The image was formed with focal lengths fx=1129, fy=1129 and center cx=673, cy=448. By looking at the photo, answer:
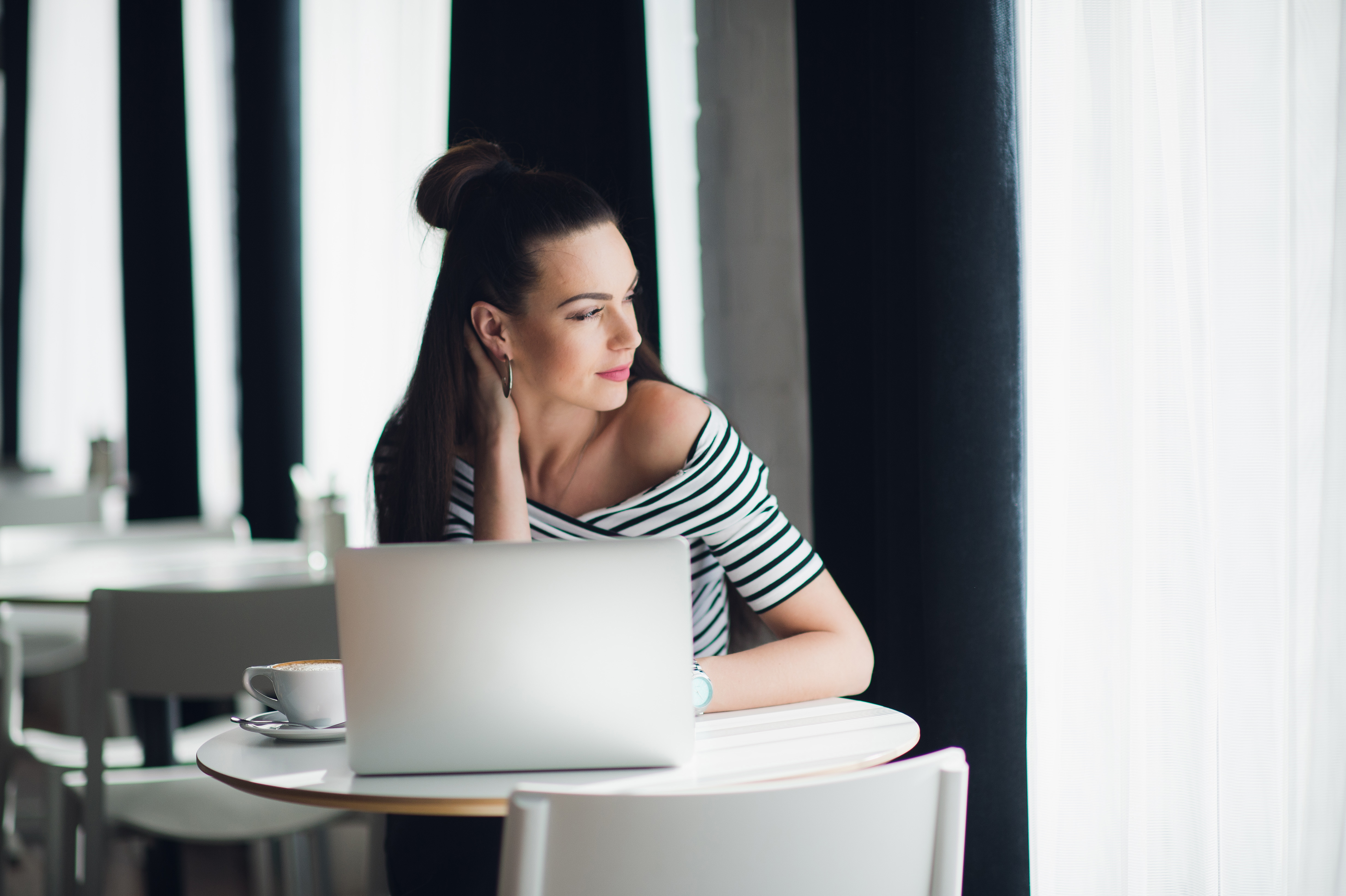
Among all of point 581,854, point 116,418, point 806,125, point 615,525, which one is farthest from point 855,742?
point 116,418

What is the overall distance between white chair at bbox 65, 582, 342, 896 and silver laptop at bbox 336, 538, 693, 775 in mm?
757

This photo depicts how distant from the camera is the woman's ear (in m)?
1.55

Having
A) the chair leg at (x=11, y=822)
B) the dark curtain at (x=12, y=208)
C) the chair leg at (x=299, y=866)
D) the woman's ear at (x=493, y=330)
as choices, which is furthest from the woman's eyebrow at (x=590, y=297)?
the dark curtain at (x=12, y=208)

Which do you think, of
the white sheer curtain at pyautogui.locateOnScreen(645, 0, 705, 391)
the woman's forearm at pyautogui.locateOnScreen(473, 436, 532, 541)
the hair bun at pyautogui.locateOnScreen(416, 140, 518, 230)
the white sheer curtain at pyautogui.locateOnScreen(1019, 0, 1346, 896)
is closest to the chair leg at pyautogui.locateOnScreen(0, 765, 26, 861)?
the woman's forearm at pyautogui.locateOnScreen(473, 436, 532, 541)

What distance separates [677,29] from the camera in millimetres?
2332

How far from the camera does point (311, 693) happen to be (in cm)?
108

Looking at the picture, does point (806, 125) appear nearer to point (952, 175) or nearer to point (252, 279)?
point (952, 175)

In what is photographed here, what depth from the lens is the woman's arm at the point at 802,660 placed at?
3.84ft

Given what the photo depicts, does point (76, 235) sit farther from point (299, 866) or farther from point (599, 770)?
point (599, 770)

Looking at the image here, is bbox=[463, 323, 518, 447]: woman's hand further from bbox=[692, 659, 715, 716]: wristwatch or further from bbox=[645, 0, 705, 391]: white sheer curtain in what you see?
bbox=[645, 0, 705, 391]: white sheer curtain

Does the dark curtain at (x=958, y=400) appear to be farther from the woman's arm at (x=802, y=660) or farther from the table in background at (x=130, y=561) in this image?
the table in background at (x=130, y=561)

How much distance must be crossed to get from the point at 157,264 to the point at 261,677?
3604 millimetres

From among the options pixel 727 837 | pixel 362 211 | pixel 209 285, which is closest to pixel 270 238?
pixel 362 211

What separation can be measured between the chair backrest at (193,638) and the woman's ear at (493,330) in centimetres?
42
